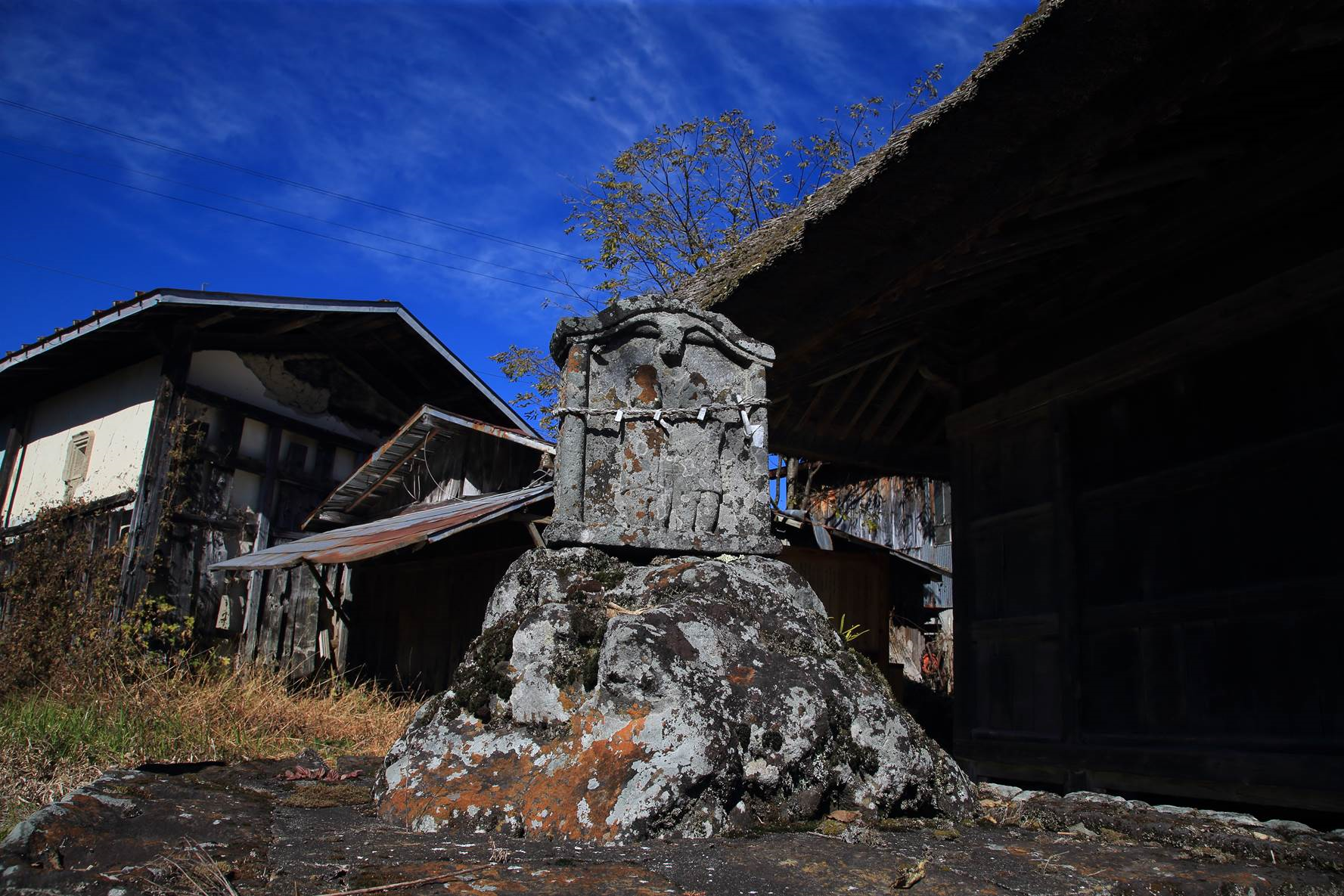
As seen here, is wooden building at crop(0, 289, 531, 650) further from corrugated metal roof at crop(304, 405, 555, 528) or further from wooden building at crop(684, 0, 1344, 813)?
wooden building at crop(684, 0, 1344, 813)

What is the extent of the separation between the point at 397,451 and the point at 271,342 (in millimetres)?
1982

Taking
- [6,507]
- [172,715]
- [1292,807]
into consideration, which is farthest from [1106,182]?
[6,507]

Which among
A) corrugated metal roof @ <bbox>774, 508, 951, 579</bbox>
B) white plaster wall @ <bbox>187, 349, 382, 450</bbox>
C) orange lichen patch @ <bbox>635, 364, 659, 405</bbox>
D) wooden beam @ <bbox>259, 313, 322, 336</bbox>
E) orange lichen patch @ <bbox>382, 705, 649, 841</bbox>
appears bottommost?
orange lichen patch @ <bbox>382, 705, 649, 841</bbox>

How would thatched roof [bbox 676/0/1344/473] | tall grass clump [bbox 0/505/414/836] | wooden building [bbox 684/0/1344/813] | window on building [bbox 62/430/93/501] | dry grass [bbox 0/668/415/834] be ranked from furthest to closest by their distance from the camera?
window on building [bbox 62/430/93/501], tall grass clump [bbox 0/505/414/836], dry grass [bbox 0/668/415/834], wooden building [bbox 684/0/1344/813], thatched roof [bbox 676/0/1344/473]

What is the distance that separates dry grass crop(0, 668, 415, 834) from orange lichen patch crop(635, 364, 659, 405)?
2170mm

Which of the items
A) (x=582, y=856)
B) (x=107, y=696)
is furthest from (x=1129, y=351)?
(x=107, y=696)

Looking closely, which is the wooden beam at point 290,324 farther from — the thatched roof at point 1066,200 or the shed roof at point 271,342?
the thatched roof at point 1066,200

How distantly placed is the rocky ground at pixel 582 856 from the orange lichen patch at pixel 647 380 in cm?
183

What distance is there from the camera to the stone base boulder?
2443 mm

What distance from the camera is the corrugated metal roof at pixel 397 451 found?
905cm

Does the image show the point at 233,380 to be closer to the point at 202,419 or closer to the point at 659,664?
the point at 202,419

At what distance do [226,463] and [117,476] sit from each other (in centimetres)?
99

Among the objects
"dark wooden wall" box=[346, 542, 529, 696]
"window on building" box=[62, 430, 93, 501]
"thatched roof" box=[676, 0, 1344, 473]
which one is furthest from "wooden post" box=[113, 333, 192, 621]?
"thatched roof" box=[676, 0, 1344, 473]

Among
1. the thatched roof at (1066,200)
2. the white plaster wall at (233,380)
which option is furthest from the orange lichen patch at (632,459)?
the white plaster wall at (233,380)
